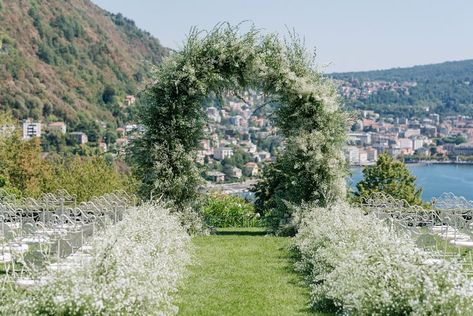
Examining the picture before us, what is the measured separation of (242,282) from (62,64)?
387 feet

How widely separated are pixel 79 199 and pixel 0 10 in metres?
105

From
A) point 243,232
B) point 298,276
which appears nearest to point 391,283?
point 298,276

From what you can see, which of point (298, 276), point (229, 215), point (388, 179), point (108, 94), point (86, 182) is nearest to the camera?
point (298, 276)

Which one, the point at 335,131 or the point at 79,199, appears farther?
the point at 79,199

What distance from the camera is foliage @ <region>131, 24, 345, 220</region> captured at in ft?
56.5

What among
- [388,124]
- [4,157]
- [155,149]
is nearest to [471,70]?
[388,124]

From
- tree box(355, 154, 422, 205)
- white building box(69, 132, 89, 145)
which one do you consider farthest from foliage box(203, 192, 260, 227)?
white building box(69, 132, 89, 145)

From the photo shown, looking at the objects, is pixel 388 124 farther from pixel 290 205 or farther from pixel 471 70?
pixel 290 205

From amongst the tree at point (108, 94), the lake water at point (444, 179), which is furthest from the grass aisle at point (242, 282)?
the tree at point (108, 94)

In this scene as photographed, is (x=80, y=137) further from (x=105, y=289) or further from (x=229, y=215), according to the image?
(x=105, y=289)

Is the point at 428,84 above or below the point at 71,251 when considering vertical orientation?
above

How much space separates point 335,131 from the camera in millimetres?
17484

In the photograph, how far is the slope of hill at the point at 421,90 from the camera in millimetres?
151625

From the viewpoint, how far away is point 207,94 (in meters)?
17.7
